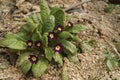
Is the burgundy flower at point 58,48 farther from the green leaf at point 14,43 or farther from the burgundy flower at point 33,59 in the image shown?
the green leaf at point 14,43

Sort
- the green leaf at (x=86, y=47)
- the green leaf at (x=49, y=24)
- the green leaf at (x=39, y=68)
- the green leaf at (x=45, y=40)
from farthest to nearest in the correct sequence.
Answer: the green leaf at (x=86, y=47), the green leaf at (x=49, y=24), the green leaf at (x=45, y=40), the green leaf at (x=39, y=68)

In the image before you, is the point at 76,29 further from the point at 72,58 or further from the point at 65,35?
the point at 72,58

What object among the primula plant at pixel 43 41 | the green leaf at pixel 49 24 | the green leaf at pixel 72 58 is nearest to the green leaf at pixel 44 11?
the primula plant at pixel 43 41

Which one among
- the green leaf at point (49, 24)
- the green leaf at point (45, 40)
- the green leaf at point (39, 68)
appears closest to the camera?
the green leaf at point (39, 68)

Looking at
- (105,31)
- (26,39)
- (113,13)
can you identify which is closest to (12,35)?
(26,39)

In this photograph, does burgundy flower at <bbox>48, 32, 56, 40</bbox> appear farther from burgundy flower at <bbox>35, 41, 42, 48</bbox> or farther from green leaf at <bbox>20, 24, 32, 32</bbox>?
green leaf at <bbox>20, 24, 32, 32</bbox>

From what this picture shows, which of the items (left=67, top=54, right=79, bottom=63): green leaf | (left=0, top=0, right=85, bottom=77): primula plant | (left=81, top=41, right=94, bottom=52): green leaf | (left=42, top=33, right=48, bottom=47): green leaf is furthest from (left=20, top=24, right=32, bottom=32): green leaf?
(left=81, top=41, right=94, bottom=52): green leaf
